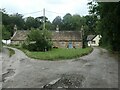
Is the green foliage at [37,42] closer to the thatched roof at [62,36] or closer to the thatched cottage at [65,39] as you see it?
the thatched cottage at [65,39]

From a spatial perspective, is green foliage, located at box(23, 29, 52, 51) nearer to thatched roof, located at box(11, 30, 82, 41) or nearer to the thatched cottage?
the thatched cottage

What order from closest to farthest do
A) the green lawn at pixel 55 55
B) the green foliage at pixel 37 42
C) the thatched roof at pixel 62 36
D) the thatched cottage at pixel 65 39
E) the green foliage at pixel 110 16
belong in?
the green foliage at pixel 110 16 < the green lawn at pixel 55 55 < the green foliage at pixel 37 42 < the thatched cottage at pixel 65 39 < the thatched roof at pixel 62 36

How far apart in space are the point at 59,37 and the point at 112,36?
1660 inches

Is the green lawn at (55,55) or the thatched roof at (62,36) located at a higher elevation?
the thatched roof at (62,36)

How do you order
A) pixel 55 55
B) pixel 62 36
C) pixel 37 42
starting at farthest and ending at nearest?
1. pixel 62 36
2. pixel 37 42
3. pixel 55 55

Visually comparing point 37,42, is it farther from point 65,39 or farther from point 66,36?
point 66,36

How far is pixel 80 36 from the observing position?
71.9 meters

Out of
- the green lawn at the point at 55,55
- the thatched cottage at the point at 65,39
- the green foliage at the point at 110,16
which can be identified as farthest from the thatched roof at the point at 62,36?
the green foliage at the point at 110,16

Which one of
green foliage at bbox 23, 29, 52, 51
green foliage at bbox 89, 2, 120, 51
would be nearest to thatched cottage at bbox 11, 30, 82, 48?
green foliage at bbox 23, 29, 52, 51

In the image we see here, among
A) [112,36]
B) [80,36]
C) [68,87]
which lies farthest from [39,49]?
[68,87]

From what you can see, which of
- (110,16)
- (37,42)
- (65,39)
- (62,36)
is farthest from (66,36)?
(110,16)

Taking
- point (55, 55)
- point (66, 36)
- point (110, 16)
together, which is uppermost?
point (110, 16)

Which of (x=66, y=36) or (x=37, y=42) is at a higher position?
(x=66, y=36)

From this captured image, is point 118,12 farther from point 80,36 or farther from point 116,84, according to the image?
point 80,36
